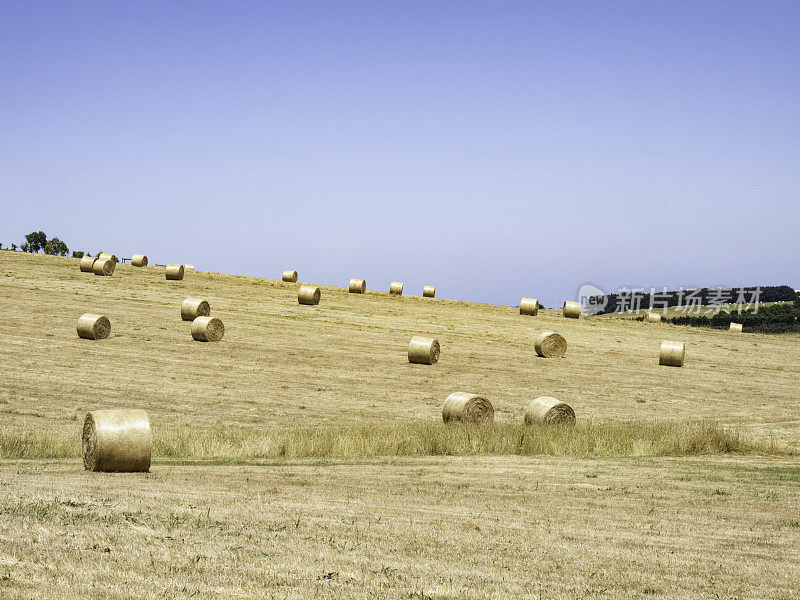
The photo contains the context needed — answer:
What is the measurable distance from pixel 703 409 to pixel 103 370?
2257 centimetres

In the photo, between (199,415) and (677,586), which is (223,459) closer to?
(199,415)

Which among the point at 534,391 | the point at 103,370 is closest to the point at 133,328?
the point at 103,370

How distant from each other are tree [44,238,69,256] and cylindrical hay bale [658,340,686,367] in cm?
8414

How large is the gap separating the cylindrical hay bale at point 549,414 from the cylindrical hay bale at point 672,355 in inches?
725

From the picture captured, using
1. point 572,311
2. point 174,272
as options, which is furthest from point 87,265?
point 572,311

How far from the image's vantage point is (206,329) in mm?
37469

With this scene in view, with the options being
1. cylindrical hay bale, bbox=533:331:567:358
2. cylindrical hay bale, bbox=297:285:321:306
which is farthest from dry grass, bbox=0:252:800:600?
cylindrical hay bale, bbox=297:285:321:306

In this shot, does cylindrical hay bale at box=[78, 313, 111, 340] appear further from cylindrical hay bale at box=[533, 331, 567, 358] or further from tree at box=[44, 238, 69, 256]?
tree at box=[44, 238, 69, 256]

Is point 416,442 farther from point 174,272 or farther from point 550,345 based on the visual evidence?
point 174,272

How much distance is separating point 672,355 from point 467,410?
20307mm

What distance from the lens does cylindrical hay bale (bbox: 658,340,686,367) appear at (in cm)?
4091

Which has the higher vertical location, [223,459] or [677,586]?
[677,586]

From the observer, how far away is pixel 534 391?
32.2 m

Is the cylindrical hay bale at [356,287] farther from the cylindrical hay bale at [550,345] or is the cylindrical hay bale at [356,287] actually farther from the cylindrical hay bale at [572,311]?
the cylindrical hay bale at [550,345]
